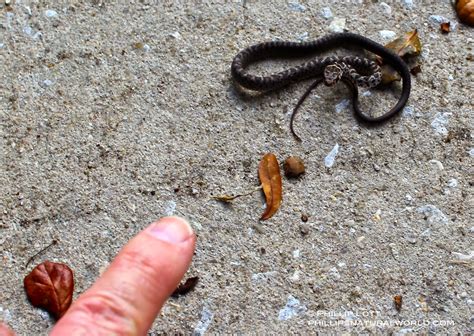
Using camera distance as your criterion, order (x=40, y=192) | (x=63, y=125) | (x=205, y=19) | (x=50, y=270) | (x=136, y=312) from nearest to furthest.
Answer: (x=136, y=312) → (x=50, y=270) → (x=40, y=192) → (x=63, y=125) → (x=205, y=19)

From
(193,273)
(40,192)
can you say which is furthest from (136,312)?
(40,192)

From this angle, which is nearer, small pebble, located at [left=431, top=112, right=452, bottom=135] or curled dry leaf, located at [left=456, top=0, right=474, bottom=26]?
small pebble, located at [left=431, top=112, right=452, bottom=135]

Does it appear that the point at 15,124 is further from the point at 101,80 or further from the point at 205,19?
the point at 205,19

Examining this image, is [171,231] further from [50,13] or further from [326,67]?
[50,13]

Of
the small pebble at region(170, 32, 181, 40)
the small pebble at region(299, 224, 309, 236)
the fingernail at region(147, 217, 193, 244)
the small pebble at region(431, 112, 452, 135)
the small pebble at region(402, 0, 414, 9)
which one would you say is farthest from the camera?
the small pebble at region(402, 0, 414, 9)

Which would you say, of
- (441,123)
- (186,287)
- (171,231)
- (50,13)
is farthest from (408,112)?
(50,13)

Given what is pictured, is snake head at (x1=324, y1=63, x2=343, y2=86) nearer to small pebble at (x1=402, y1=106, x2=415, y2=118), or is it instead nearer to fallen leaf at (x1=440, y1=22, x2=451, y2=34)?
small pebble at (x1=402, y1=106, x2=415, y2=118)

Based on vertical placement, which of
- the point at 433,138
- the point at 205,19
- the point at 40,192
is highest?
the point at 205,19

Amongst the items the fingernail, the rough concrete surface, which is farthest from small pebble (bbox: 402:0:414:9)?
the fingernail
